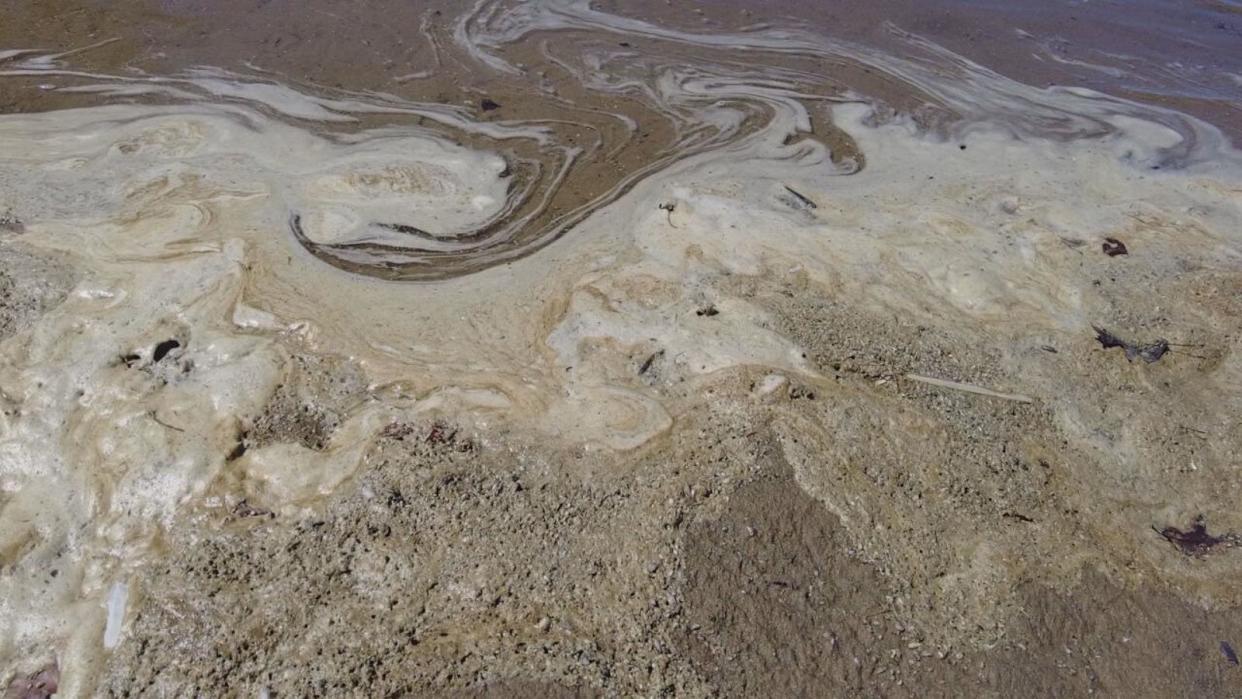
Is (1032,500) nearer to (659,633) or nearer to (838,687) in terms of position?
(838,687)

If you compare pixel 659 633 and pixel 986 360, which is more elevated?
pixel 986 360

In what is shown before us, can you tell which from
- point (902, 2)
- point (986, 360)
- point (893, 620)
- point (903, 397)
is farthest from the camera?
point (902, 2)

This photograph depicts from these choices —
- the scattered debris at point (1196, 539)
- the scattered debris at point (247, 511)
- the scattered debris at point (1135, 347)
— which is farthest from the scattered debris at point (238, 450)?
the scattered debris at point (1135, 347)

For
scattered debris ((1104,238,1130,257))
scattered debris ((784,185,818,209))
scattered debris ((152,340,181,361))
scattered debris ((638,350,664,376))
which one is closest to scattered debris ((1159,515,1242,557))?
scattered debris ((1104,238,1130,257))

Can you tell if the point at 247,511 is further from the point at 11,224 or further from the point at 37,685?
the point at 11,224

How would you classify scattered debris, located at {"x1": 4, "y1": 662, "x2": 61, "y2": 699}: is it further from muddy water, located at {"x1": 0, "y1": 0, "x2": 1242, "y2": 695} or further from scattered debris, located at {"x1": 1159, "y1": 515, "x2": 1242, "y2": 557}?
scattered debris, located at {"x1": 1159, "y1": 515, "x2": 1242, "y2": 557}

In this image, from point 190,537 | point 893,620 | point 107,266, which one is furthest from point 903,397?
point 107,266

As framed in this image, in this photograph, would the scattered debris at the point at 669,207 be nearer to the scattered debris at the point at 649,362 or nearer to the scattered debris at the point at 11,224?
the scattered debris at the point at 649,362
